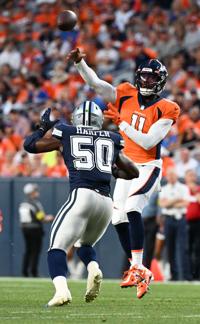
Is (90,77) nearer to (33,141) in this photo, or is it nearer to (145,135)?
(145,135)

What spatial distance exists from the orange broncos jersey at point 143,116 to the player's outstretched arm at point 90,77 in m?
Result: 0.15

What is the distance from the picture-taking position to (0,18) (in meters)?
22.8

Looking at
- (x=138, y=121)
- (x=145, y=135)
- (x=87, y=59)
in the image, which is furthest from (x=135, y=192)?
(x=87, y=59)

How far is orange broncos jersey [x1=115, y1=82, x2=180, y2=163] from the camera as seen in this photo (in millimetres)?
9367

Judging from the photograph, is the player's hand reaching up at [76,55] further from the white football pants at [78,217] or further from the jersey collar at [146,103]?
the white football pants at [78,217]

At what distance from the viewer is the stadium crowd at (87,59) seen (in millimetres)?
16609

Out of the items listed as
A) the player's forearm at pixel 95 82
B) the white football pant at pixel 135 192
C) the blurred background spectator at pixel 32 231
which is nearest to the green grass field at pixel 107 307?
the white football pant at pixel 135 192

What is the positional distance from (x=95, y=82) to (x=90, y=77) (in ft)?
0.24

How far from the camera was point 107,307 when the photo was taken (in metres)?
8.13

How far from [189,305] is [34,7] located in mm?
15030

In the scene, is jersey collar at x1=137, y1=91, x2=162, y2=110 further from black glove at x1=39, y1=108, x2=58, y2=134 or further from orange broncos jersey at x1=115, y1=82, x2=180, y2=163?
black glove at x1=39, y1=108, x2=58, y2=134

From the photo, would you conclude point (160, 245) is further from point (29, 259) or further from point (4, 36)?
point (4, 36)

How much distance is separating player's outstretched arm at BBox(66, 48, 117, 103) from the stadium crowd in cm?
602

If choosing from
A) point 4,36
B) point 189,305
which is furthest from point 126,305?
point 4,36
